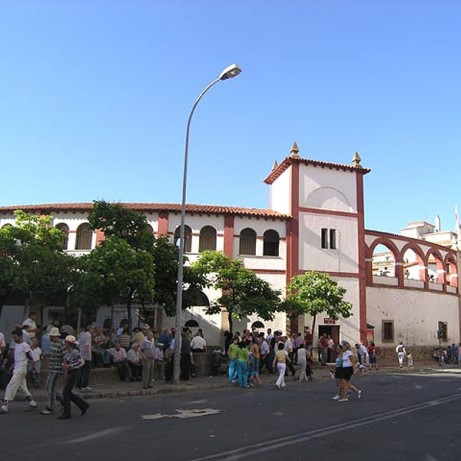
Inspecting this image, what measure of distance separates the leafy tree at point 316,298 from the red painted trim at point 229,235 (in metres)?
4.17

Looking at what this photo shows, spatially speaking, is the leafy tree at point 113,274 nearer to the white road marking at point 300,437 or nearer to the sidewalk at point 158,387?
the sidewalk at point 158,387

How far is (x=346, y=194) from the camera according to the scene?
31.8m

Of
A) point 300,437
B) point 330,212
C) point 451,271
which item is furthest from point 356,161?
point 300,437

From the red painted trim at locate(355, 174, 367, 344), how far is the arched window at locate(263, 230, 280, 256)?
5317mm

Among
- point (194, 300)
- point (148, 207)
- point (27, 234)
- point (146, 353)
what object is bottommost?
point (146, 353)

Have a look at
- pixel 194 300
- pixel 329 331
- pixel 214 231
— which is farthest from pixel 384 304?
pixel 194 300

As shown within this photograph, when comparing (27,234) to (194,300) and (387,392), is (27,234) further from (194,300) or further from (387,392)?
(387,392)

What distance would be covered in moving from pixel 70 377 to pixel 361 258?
23.7 meters

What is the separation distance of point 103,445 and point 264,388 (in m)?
9.47

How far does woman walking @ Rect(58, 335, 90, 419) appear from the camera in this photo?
10.1 metres

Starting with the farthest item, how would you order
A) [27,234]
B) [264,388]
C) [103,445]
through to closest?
[27,234]
[264,388]
[103,445]

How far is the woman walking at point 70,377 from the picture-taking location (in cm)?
1011

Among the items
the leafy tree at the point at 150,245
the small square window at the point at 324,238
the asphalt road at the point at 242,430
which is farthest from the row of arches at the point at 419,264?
the asphalt road at the point at 242,430

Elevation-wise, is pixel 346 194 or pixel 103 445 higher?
pixel 346 194
